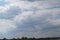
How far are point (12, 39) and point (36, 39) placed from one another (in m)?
4.47

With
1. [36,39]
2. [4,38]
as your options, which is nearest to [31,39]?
[36,39]

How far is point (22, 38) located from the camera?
59.2 metres

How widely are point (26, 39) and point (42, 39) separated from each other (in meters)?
3.20

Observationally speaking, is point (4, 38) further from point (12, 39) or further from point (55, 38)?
point (55, 38)

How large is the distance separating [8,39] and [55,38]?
8752 mm

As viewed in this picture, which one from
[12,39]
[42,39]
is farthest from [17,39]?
[42,39]

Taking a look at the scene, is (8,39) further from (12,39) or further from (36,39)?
(36,39)

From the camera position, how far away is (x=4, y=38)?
194 ft

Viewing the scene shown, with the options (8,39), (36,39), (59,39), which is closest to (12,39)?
(8,39)

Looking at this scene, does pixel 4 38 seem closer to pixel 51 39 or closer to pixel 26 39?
pixel 26 39

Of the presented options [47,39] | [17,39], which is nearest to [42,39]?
[47,39]

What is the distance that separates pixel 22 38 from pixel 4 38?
3.33 m

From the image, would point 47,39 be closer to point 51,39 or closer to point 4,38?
Answer: point 51,39

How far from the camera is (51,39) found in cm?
5972
